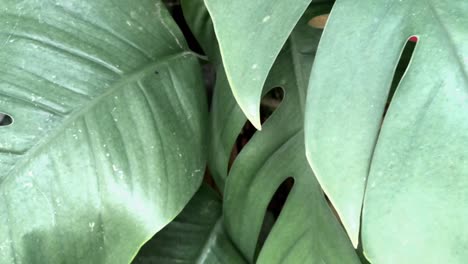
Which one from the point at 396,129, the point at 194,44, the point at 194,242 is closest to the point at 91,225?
the point at 194,242

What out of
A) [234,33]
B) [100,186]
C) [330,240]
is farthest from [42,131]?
[330,240]

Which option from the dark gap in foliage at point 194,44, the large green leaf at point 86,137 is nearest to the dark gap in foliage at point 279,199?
the dark gap in foliage at point 194,44

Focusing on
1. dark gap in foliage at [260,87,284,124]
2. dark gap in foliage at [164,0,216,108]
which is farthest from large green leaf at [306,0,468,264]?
dark gap in foliage at [164,0,216,108]

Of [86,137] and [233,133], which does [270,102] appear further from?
[86,137]

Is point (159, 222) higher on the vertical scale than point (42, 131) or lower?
lower

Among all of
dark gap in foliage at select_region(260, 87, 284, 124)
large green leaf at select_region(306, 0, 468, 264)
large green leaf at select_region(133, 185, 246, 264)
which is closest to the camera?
large green leaf at select_region(306, 0, 468, 264)

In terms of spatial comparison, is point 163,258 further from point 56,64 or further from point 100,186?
point 56,64

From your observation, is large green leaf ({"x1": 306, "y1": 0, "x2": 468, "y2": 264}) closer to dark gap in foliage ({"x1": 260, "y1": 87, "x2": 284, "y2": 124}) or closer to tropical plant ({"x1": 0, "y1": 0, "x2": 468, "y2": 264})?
tropical plant ({"x1": 0, "y1": 0, "x2": 468, "y2": 264})
